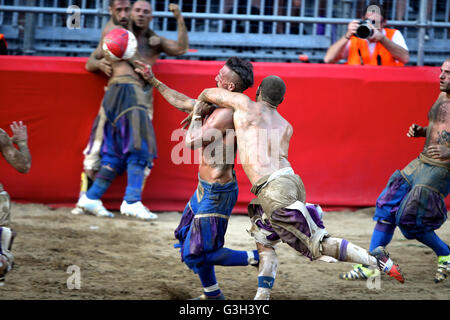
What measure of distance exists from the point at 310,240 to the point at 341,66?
3827 mm

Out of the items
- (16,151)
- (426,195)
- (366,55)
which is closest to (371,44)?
(366,55)

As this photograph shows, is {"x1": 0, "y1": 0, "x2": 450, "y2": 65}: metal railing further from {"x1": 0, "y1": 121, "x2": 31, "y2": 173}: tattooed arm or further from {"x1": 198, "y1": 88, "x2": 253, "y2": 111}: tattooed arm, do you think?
{"x1": 198, "y1": 88, "x2": 253, "y2": 111}: tattooed arm

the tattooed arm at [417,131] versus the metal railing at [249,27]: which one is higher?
the metal railing at [249,27]

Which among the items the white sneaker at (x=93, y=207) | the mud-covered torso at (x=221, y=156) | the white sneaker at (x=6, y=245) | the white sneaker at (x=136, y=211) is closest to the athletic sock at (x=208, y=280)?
the mud-covered torso at (x=221, y=156)

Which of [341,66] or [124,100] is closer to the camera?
[124,100]

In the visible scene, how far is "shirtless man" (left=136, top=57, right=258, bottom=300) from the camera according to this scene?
13.5 ft

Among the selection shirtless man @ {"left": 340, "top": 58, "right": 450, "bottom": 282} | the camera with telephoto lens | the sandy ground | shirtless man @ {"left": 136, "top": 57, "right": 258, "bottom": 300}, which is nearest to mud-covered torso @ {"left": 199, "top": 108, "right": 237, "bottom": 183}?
shirtless man @ {"left": 136, "top": 57, "right": 258, "bottom": 300}

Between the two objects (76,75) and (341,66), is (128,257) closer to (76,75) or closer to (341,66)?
(76,75)

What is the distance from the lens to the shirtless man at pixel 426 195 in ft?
16.3

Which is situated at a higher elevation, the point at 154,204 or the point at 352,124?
the point at 352,124

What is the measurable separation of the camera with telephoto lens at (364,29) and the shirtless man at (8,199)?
3771 millimetres

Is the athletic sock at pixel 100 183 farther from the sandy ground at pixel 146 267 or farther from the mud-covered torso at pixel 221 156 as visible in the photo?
the mud-covered torso at pixel 221 156

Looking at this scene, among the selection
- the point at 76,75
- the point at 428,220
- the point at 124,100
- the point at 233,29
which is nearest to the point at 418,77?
the point at 233,29

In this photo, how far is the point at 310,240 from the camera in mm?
3941
